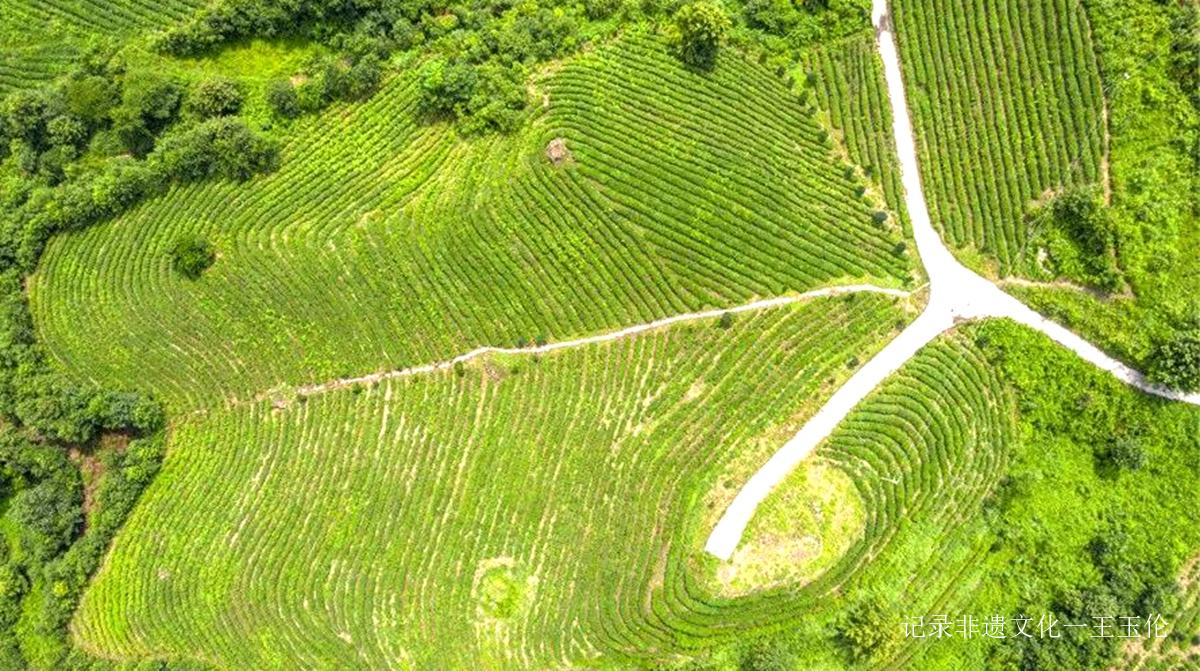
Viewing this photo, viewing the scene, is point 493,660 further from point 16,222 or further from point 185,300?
point 16,222

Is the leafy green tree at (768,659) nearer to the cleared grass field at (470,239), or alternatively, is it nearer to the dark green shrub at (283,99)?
the cleared grass field at (470,239)

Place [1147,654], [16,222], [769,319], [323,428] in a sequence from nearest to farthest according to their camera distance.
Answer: [1147,654]
[769,319]
[323,428]
[16,222]

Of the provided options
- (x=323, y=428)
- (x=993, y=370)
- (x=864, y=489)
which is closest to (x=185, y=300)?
(x=323, y=428)

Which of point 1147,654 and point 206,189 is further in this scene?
point 206,189

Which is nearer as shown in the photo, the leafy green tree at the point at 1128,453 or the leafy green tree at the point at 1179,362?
the leafy green tree at the point at 1179,362

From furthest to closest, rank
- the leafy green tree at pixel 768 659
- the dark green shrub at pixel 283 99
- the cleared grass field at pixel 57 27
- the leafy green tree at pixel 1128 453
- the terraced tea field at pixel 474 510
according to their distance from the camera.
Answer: the cleared grass field at pixel 57 27 < the dark green shrub at pixel 283 99 < the terraced tea field at pixel 474 510 < the leafy green tree at pixel 1128 453 < the leafy green tree at pixel 768 659

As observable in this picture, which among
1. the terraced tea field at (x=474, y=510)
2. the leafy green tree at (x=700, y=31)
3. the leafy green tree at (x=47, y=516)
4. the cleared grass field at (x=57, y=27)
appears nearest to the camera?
the terraced tea field at (x=474, y=510)

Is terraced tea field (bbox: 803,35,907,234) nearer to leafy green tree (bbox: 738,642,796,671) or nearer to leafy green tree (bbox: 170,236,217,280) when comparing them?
leafy green tree (bbox: 738,642,796,671)

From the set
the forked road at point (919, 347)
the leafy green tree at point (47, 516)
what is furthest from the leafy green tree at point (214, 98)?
the forked road at point (919, 347)

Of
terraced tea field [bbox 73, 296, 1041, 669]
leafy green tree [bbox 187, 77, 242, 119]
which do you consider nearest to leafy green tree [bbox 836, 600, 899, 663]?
terraced tea field [bbox 73, 296, 1041, 669]
